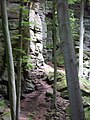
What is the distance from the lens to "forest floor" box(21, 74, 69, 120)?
436 inches

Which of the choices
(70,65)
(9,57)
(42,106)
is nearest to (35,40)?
(42,106)

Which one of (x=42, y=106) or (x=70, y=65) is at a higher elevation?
(x=70, y=65)

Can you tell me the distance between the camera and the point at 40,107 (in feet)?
39.8

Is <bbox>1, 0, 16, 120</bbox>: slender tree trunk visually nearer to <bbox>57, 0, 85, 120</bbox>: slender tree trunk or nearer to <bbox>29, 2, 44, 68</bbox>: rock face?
<bbox>57, 0, 85, 120</bbox>: slender tree trunk

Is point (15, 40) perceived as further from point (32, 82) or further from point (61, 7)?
point (61, 7)

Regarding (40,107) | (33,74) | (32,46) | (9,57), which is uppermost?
(9,57)

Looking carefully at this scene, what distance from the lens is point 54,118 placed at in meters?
10.7

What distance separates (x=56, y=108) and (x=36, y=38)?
675cm

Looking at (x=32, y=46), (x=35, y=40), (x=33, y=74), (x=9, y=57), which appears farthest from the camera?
(x=35, y=40)

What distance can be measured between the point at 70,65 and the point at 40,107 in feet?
26.4

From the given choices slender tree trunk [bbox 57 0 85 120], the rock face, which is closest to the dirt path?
the rock face

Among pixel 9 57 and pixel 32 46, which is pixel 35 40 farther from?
pixel 9 57

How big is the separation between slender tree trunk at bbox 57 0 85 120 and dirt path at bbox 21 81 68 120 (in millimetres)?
6505

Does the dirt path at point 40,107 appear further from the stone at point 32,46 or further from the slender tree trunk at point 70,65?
the slender tree trunk at point 70,65
